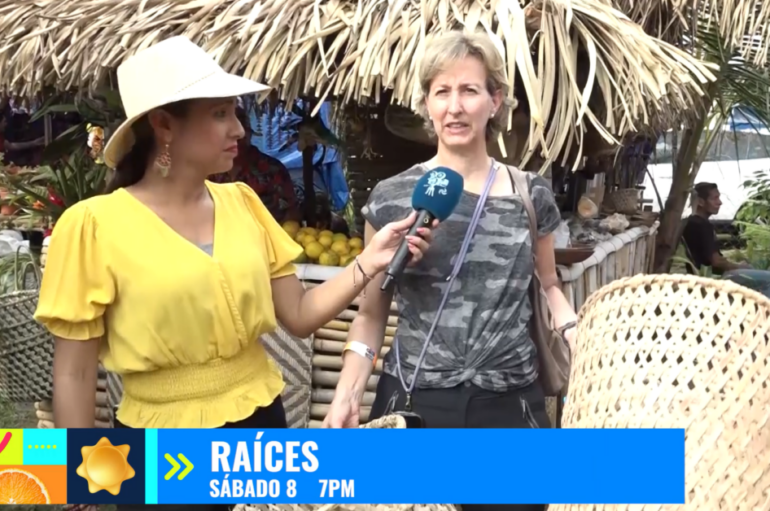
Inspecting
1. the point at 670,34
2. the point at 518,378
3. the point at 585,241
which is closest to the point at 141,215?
the point at 518,378

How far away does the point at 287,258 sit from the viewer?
Answer: 6.04ft

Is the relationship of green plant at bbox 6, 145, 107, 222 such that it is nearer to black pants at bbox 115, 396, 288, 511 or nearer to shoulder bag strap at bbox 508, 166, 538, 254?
black pants at bbox 115, 396, 288, 511

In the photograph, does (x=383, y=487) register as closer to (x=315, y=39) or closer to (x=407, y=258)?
(x=407, y=258)

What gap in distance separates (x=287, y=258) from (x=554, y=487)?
80 centimetres

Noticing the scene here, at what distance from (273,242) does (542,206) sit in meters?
0.63

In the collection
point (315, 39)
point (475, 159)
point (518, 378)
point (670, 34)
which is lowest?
point (518, 378)

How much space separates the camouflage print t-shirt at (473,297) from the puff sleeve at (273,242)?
0.25m

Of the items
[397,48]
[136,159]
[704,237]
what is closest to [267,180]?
[397,48]

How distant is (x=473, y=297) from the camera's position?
1.70 metres

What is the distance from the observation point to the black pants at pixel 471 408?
1.67 metres

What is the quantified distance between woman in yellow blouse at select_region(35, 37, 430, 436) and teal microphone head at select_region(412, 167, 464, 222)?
0.06 m

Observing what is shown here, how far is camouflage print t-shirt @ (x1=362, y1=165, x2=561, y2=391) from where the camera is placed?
1692 mm

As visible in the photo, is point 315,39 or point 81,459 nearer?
point 81,459

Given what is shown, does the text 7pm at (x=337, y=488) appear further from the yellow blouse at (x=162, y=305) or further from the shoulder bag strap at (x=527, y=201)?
the shoulder bag strap at (x=527, y=201)
